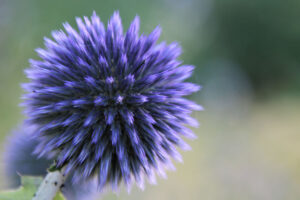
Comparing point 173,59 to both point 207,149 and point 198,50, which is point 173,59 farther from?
point 198,50

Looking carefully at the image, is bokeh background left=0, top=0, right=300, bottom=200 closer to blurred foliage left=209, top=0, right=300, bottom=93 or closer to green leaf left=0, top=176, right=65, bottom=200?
blurred foliage left=209, top=0, right=300, bottom=93

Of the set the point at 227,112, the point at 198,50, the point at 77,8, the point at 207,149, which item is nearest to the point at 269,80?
the point at 198,50

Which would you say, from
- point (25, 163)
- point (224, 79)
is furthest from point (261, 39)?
point (25, 163)

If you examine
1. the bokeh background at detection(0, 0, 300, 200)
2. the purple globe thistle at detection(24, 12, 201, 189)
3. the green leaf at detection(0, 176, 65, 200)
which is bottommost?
the green leaf at detection(0, 176, 65, 200)

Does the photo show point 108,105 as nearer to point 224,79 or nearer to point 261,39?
point 224,79

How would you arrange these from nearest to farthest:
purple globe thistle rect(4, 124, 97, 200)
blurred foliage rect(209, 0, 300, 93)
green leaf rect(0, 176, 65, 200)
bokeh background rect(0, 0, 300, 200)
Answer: green leaf rect(0, 176, 65, 200)
purple globe thistle rect(4, 124, 97, 200)
bokeh background rect(0, 0, 300, 200)
blurred foliage rect(209, 0, 300, 93)

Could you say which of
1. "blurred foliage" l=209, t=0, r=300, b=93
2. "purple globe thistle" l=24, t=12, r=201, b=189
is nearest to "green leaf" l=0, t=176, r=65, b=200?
"purple globe thistle" l=24, t=12, r=201, b=189

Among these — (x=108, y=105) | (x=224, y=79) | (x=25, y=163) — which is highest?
(x=224, y=79)

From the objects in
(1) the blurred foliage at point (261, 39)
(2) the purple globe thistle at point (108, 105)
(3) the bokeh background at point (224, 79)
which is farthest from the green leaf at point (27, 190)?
(1) the blurred foliage at point (261, 39)
